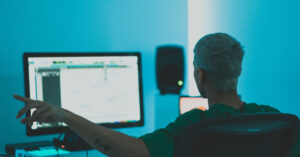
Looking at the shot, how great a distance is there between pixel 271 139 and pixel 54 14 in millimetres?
1480

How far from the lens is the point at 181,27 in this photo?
2447 millimetres

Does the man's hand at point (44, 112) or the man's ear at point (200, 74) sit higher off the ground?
the man's ear at point (200, 74)

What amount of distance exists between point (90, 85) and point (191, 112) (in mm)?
923

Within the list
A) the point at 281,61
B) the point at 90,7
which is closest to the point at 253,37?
the point at 281,61

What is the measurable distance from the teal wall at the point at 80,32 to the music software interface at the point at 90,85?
27 cm

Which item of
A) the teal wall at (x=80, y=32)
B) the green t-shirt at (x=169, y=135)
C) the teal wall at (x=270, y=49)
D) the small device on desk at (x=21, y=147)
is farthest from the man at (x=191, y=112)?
the teal wall at (x=80, y=32)

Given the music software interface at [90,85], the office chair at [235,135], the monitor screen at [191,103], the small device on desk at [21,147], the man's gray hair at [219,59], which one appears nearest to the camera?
the office chair at [235,135]

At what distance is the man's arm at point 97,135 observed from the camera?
2.96 feet

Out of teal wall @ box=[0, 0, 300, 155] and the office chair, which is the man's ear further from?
teal wall @ box=[0, 0, 300, 155]

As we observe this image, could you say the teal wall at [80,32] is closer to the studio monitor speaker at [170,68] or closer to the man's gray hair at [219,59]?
the studio monitor speaker at [170,68]

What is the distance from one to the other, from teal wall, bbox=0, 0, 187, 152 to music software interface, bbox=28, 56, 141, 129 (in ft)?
0.89

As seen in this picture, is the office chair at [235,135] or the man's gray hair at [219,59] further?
the man's gray hair at [219,59]

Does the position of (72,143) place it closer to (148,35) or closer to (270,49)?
(148,35)

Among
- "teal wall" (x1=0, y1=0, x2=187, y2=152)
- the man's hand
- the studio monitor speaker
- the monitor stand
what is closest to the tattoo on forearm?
the man's hand
